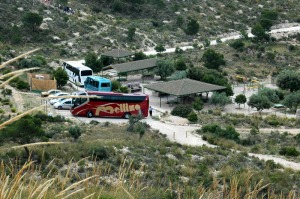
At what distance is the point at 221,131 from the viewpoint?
30.7 m

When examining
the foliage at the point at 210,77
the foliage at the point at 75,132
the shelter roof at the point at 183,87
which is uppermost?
the foliage at the point at 210,77

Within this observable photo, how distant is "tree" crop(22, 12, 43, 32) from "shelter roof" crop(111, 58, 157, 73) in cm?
1139

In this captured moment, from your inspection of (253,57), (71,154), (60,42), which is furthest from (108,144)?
(253,57)

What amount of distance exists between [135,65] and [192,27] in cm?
1874

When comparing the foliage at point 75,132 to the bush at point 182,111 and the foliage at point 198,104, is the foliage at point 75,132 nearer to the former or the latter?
the bush at point 182,111

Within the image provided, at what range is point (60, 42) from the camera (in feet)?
187

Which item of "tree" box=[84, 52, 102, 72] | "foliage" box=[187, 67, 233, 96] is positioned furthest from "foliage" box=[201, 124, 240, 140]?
"tree" box=[84, 52, 102, 72]

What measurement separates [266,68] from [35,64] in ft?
77.1

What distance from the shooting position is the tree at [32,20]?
55.4 meters

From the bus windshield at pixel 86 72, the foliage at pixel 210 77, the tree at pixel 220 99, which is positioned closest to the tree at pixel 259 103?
the tree at pixel 220 99

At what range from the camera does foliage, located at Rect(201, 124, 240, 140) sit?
30.1 meters

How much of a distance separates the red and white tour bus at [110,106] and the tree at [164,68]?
13.9 metres

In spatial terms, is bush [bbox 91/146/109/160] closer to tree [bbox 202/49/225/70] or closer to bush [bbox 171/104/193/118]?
bush [bbox 171/104/193/118]

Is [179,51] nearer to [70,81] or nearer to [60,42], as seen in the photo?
[60,42]
